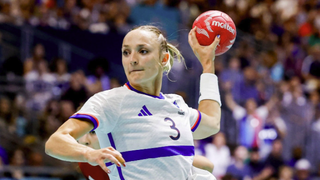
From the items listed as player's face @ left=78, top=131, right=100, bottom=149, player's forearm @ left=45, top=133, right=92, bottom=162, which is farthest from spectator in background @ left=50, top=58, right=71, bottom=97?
player's forearm @ left=45, top=133, right=92, bottom=162

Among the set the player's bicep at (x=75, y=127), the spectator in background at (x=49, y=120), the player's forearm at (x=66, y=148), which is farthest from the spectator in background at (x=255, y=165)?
the player's forearm at (x=66, y=148)

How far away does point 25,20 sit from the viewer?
38.5 feet

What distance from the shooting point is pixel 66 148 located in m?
2.61

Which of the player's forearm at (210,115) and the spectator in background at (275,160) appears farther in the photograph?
the spectator in background at (275,160)

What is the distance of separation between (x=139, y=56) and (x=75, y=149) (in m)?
0.94

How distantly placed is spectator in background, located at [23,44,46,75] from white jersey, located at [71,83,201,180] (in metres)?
8.07

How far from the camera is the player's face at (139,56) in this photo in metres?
3.23

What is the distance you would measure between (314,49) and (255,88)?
359 cm

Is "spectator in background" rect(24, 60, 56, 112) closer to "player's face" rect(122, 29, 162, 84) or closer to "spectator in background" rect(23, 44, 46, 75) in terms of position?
"spectator in background" rect(23, 44, 46, 75)

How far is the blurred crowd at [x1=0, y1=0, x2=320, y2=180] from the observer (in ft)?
33.1

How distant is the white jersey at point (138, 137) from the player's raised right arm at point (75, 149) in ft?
0.64

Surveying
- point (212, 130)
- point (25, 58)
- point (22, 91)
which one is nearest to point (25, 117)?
point (22, 91)

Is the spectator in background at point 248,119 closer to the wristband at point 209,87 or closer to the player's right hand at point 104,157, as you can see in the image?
the wristband at point 209,87

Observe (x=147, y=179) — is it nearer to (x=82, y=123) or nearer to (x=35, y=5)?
(x=82, y=123)
